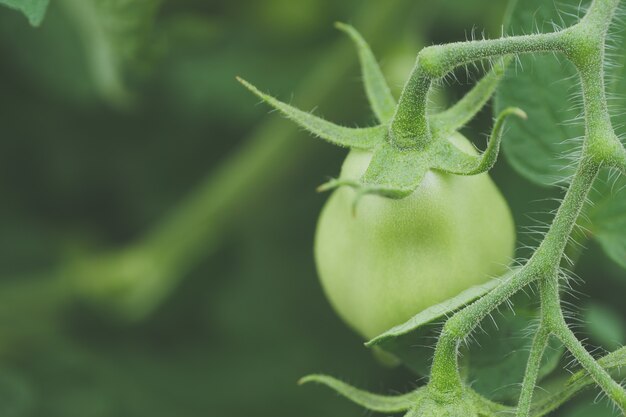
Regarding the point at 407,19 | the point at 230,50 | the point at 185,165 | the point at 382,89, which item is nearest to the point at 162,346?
the point at 185,165

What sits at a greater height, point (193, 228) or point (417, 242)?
point (193, 228)

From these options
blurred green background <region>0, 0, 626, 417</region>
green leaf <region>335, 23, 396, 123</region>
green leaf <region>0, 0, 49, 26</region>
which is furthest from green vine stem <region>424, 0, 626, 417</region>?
blurred green background <region>0, 0, 626, 417</region>

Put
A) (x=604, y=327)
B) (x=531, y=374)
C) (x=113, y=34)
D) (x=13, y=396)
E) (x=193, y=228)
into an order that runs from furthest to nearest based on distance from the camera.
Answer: (x=193, y=228), (x=113, y=34), (x=604, y=327), (x=13, y=396), (x=531, y=374)

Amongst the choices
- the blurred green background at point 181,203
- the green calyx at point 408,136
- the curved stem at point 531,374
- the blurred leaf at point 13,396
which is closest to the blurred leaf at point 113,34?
the blurred green background at point 181,203

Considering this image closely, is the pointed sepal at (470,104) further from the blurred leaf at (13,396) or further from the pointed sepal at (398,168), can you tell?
the blurred leaf at (13,396)

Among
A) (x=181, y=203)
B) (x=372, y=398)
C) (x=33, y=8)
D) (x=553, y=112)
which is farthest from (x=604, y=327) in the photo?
(x=33, y=8)

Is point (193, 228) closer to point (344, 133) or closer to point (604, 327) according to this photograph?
point (604, 327)

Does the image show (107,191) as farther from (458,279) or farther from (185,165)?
(458,279)
